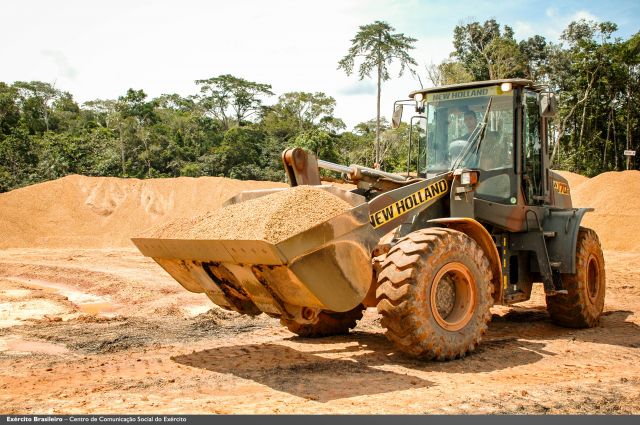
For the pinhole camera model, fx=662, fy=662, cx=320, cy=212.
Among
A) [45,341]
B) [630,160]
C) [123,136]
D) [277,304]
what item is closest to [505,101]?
[277,304]

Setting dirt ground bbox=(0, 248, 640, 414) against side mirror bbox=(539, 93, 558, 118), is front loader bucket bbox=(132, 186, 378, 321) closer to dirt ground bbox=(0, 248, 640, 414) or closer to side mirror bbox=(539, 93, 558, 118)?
dirt ground bbox=(0, 248, 640, 414)

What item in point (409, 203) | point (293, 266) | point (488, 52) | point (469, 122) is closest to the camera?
point (293, 266)

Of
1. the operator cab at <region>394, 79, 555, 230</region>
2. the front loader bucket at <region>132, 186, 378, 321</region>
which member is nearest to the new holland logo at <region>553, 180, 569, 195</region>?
the operator cab at <region>394, 79, 555, 230</region>

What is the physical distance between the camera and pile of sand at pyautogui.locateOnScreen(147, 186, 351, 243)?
18.5 ft

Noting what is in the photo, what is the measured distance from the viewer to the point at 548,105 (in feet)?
26.8

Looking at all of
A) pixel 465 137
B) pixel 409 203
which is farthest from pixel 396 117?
pixel 409 203

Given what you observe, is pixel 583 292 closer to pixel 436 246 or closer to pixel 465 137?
pixel 465 137

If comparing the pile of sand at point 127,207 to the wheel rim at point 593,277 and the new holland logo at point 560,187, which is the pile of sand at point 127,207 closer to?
the new holland logo at point 560,187

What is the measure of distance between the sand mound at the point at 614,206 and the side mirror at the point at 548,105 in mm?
14042

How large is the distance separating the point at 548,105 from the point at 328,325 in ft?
12.5

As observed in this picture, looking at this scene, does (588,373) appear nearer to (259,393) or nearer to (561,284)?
(561,284)

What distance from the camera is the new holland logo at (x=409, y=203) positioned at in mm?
6539

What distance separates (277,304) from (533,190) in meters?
4.30

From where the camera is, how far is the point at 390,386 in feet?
18.7
